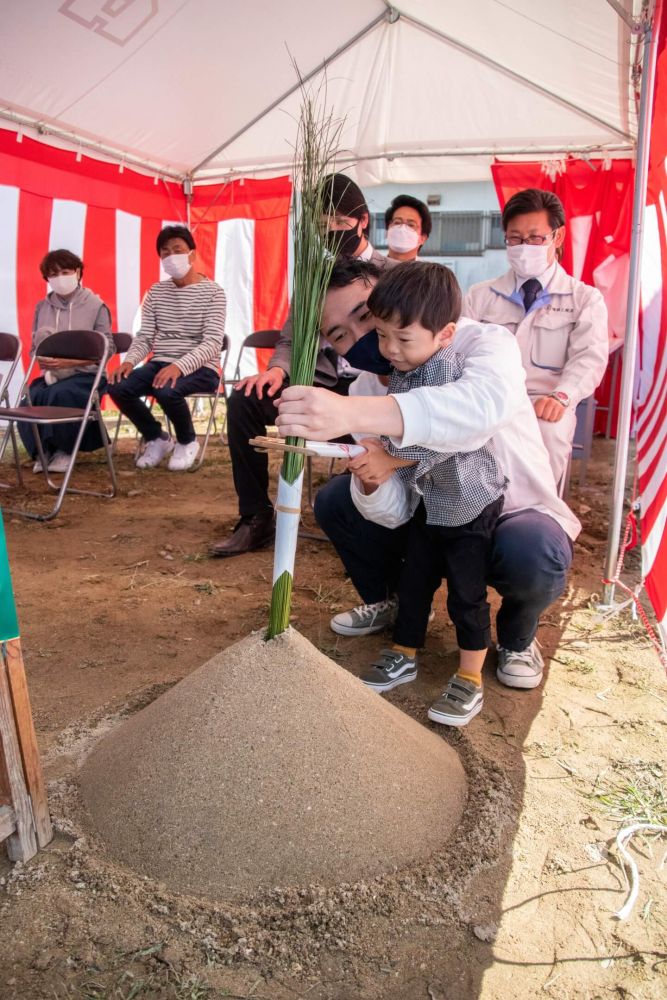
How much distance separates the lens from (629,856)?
4.82 ft

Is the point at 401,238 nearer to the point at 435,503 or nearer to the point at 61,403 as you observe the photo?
the point at 435,503

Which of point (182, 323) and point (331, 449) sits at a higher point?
point (331, 449)

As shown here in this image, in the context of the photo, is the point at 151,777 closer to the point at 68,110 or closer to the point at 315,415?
the point at 315,415

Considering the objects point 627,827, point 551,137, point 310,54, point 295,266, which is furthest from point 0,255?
point 627,827

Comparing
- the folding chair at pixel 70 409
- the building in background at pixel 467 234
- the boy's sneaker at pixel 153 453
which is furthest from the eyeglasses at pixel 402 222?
the building in background at pixel 467 234

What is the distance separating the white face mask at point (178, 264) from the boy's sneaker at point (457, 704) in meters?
3.91

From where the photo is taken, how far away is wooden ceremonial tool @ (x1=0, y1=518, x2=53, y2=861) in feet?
4.15

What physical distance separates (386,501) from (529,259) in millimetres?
1545

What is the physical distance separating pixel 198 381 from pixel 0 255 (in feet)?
7.86

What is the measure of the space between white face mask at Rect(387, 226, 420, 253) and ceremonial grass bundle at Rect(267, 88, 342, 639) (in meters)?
2.28

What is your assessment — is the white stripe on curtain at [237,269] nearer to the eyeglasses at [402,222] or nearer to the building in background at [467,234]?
the eyeglasses at [402,222]

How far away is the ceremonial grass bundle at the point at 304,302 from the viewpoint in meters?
1.51

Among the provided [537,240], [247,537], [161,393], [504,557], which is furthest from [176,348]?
[504,557]

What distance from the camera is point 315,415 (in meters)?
1.32
